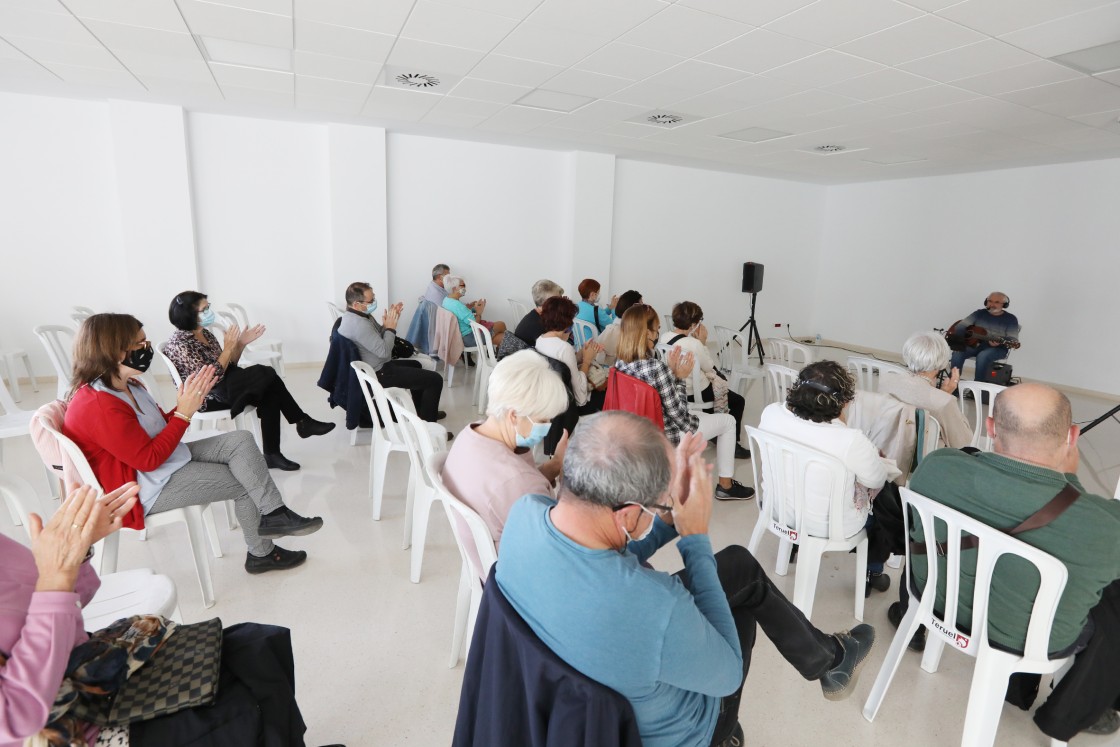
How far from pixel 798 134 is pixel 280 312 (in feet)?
18.6

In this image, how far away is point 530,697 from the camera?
3.41 ft

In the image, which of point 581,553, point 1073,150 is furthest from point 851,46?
point 1073,150

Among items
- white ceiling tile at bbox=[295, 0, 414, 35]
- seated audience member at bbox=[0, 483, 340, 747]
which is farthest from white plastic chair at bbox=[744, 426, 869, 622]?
white ceiling tile at bbox=[295, 0, 414, 35]

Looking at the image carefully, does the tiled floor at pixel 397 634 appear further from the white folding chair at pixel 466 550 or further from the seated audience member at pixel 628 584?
the seated audience member at pixel 628 584

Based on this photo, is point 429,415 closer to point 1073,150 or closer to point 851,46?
point 851,46

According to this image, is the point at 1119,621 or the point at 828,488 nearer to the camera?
the point at 1119,621

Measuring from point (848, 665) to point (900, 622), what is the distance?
63cm

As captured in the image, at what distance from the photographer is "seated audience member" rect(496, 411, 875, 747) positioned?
1028 millimetres

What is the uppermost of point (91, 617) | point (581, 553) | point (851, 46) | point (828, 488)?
point (851, 46)

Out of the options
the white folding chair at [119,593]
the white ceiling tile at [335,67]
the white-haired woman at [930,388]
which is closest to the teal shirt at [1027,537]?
the white-haired woman at [930,388]

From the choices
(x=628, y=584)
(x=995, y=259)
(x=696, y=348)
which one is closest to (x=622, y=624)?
(x=628, y=584)

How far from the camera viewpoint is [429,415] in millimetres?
4355

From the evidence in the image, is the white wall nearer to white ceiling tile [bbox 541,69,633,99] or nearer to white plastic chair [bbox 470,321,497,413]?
white ceiling tile [bbox 541,69,633,99]

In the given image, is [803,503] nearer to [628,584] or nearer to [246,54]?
[628,584]
